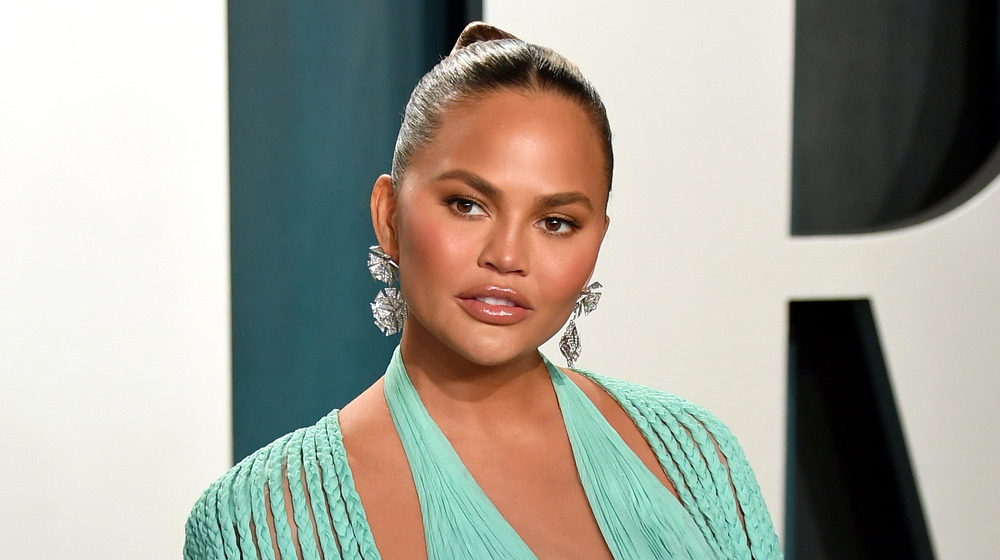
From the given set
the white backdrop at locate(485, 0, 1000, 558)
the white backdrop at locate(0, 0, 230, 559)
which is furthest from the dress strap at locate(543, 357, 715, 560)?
the white backdrop at locate(0, 0, 230, 559)

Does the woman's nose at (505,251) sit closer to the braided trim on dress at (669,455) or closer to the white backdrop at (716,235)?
the braided trim on dress at (669,455)

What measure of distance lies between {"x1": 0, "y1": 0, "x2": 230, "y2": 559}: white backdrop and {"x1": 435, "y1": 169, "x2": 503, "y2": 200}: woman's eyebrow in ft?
3.78

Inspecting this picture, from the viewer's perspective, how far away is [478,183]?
1229 mm

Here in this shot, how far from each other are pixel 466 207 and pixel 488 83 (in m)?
0.15

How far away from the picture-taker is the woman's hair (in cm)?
129

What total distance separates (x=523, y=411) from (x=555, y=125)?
35 cm

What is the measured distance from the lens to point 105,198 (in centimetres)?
223

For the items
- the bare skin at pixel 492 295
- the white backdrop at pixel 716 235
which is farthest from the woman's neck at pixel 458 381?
the white backdrop at pixel 716 235

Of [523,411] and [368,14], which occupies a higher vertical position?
[368,14]

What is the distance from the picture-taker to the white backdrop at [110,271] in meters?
2.18

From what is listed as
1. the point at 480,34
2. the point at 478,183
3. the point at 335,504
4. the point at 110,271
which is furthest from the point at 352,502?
the point at 110,271

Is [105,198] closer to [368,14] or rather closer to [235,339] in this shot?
[235,339]

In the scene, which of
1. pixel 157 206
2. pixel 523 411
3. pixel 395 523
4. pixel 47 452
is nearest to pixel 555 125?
pixel 523 411

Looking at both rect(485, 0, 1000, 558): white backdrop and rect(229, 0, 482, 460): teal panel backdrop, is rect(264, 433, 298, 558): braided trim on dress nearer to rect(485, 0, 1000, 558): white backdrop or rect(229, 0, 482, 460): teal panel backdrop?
rect(485, 0, 1000, 558): white backdrop
